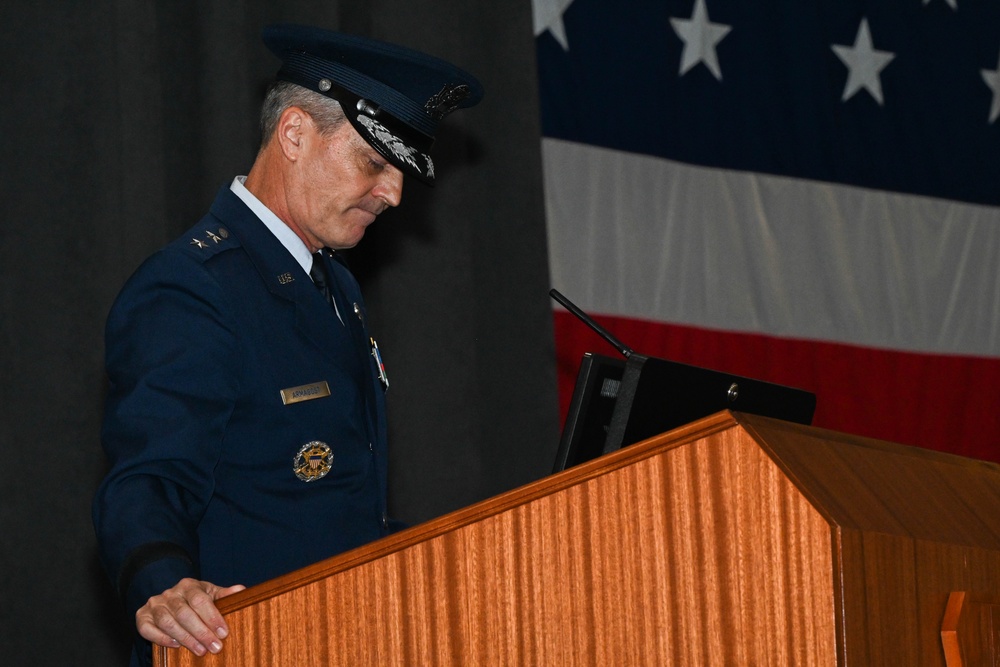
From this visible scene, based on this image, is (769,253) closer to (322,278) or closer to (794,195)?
(794,195)

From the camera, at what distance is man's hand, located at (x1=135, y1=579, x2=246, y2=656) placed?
2.76 ft

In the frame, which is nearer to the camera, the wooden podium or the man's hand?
the wooden podium

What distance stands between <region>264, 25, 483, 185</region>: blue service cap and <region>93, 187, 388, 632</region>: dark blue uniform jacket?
16 centimetres

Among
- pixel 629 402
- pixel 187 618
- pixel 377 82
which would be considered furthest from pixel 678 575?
pixel 377 82

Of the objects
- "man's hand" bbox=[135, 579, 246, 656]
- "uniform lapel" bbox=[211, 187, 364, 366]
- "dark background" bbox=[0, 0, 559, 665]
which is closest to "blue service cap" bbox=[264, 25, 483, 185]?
"uniform lapel" bbox=[211, 187, 364, 366]

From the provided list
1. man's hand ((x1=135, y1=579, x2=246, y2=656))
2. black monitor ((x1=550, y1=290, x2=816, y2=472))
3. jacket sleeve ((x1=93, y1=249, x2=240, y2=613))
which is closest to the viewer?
man's hand ((x1=135, y1=579, x2=246, y2=656))

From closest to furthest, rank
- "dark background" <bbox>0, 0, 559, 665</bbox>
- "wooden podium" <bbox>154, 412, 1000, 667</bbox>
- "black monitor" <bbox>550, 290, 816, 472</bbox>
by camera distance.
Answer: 1. "wooden podium" <bbox>154, 412, 1000, 667</bbox>
2. "black monitor" <bbox>550, 290, 816, 472</bbox>
3. "dark background" <bbox>0, 0, 559, 665</bbox>

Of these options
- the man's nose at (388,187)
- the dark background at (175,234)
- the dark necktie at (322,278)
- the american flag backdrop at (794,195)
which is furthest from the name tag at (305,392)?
the american flag backdrop at (794,195)

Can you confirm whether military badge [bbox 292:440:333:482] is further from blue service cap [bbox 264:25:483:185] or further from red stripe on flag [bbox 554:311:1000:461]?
red stripe on flag [bbox 554:311:1000:461]

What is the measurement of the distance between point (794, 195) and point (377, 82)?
1993mm

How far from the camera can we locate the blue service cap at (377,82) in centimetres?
136

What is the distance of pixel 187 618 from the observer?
85 centimetres

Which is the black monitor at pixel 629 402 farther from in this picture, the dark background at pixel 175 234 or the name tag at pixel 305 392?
the dark background at pixel 175 234

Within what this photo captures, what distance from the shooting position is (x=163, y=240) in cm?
217
